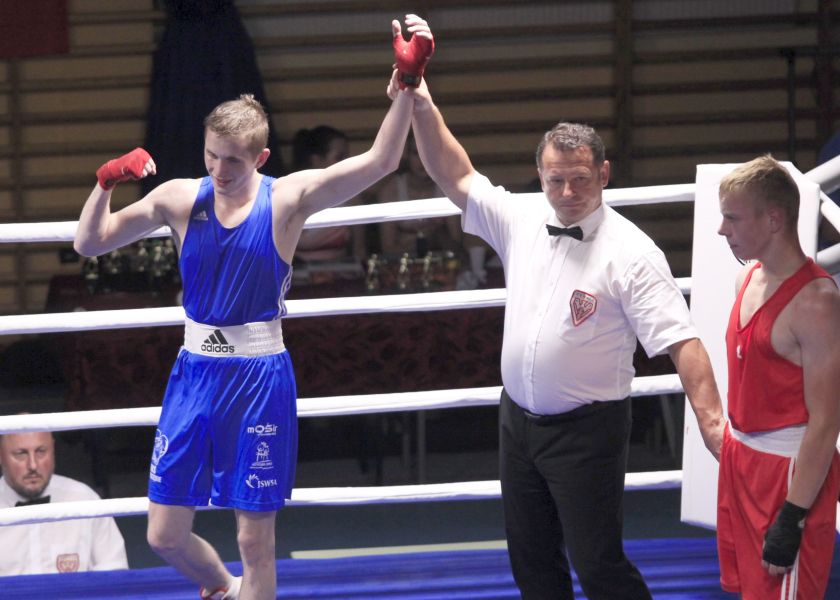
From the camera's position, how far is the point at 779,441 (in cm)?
191

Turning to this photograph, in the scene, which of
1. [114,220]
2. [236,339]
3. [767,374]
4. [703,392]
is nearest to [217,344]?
[236,339]

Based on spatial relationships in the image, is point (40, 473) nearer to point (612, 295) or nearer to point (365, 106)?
point (612, 295)

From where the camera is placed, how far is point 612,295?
2.10 metres

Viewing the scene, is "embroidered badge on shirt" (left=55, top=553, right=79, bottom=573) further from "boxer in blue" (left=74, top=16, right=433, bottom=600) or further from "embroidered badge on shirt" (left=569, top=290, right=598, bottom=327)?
"embroidered badge on shirt" (left=569, top=290, right=598, bottom=327)

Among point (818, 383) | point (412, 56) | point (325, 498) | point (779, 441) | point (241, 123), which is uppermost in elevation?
point (412, 56)

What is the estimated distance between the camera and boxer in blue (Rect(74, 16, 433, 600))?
2219 mm

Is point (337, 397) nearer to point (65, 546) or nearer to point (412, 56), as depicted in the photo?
point (412, 56)

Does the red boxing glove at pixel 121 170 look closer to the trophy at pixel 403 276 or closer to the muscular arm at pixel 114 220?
the muscular arm at pixel 114 220

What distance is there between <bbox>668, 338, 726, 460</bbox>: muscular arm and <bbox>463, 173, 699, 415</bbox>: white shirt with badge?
37 mm

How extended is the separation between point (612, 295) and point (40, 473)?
2.11m

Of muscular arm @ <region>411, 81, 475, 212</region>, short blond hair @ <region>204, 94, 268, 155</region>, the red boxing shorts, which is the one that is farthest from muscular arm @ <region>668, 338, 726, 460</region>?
short blond hair @ <region>204, 94, 268, 155</region>

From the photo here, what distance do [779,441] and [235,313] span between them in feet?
3.47

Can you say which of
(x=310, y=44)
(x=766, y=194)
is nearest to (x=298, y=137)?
(x=310, y=44)

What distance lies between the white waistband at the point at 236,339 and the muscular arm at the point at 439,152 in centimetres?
45
